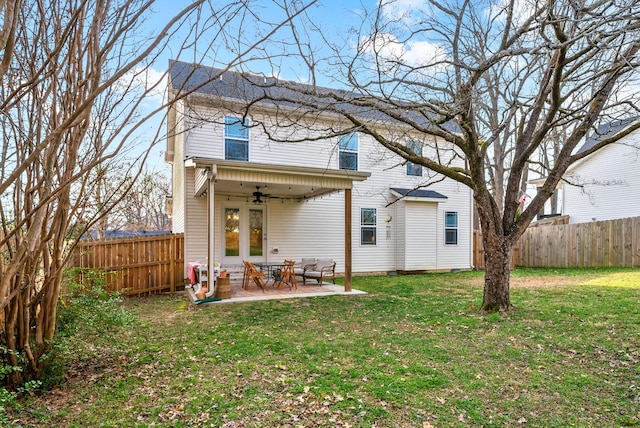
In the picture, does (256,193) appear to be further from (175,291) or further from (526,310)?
(526,310)

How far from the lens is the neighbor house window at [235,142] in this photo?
11062 millimetres

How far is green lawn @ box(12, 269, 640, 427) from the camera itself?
3248 mm

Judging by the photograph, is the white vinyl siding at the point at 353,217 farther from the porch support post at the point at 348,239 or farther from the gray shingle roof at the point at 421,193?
the porch support post at the point at 348,239

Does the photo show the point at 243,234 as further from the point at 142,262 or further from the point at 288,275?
the point at 142,262

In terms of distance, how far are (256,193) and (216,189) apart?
3.77ft

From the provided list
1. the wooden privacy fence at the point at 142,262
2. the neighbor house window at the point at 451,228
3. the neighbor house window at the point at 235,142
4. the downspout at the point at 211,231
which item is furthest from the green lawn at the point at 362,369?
the neighbor house window at the point at 451,228

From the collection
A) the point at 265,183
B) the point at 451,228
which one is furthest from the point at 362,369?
the point at 451,228

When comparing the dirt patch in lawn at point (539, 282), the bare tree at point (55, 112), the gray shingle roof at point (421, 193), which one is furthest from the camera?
the gray shingle roof at point (421, 193)

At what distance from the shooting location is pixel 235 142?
1118 centimetres

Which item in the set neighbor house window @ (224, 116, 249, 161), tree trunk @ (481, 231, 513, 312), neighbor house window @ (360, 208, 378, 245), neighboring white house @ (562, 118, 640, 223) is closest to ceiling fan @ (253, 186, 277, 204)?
neighbor house window @ (224, 116, 249, 161)

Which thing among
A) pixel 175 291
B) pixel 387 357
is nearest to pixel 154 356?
pixel 387 357

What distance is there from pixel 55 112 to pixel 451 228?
14.0 meters

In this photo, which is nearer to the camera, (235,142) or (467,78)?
(467,78)

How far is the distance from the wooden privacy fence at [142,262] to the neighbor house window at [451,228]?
975 centimetres
